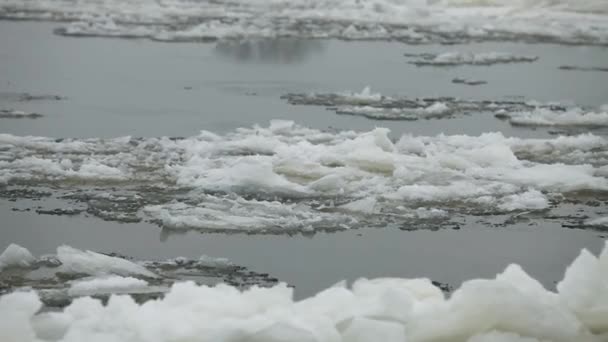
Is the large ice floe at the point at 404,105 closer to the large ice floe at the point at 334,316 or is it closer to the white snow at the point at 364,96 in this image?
the white snow at the point at 364,96

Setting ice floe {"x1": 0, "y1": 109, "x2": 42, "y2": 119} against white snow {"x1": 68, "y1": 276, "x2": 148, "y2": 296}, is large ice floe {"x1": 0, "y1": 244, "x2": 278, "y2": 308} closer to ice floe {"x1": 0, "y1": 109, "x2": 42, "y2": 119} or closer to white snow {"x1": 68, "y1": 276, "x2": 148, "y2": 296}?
white snow {"x1": 68, "y1": 276, "x2": 148, "y2": 296}

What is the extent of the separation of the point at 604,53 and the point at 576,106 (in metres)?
5.35

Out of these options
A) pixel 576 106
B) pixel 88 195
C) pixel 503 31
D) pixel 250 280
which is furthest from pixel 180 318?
pixel 503 31

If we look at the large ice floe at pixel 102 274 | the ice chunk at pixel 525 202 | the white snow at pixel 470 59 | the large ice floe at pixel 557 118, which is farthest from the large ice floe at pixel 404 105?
the large ice floe at pixel 102 274

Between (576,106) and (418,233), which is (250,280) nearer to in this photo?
(418,233)

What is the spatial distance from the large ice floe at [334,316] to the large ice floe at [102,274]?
31.1 inches

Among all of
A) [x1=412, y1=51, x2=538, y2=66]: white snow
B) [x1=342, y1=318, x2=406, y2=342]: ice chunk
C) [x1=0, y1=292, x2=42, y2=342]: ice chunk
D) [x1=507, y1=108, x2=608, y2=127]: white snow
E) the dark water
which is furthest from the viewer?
[x1=412, y1=51, x2=538, y2=66]: white snow

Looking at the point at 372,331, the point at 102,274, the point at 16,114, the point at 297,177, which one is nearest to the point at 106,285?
the point at 102,274

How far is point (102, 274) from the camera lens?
508cm

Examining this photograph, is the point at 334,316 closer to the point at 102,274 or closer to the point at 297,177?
the point at 102,274

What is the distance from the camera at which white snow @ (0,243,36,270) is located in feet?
16.8

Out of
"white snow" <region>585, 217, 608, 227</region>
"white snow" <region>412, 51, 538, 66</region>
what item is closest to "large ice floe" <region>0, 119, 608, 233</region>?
"white snow" <region>585, 217, 608, 227</region>

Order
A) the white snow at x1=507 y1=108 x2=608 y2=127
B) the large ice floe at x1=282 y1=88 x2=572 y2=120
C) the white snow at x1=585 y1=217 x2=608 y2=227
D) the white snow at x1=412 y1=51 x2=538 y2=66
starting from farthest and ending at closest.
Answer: the white snow at x1=412 y1=51 x2=538 y2=66 → the large ice floe at x1=282 y1=88 x2=572 y2=120 → the white snow at x1=507 y1=108 x2=608 y2=127 → the white snow at x1=585 y1=217 x2=608 y2=227

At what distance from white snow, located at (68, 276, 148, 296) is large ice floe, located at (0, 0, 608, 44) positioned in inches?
434
